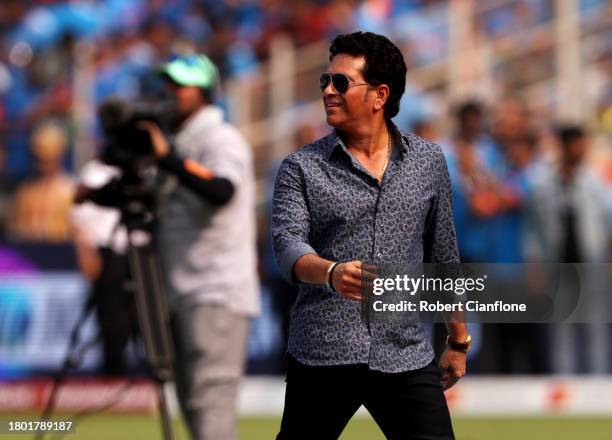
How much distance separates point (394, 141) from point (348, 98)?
0.22 m

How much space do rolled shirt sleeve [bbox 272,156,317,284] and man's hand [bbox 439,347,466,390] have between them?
63 centimetres

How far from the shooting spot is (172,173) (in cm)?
615

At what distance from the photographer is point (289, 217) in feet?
13.7

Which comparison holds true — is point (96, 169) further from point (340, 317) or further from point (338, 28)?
point (340, 317)

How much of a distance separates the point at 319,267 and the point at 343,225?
1.00ft

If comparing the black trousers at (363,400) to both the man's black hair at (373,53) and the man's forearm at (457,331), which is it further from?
the man's black hair at (373,53)

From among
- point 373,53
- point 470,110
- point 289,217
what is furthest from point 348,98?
point 470,110

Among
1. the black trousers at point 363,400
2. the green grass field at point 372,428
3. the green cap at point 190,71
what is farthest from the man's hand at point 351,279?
the green grass field at point 372,428

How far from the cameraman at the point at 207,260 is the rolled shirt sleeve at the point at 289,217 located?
2.17 metres

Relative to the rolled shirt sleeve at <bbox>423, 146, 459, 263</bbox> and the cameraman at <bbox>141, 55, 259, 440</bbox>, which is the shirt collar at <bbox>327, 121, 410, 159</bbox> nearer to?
the rolled shirt sleeve at <bbox>423, 146, 459, 263</bbox>

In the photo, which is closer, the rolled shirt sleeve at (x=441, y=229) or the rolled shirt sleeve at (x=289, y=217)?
the rolled shirt sleeve at (x=289, y=217)

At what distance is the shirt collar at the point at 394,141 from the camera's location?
429 cm

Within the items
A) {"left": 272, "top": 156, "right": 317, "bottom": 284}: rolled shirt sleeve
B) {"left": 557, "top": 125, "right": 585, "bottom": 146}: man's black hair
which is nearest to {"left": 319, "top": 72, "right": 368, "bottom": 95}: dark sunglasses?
{"left": 272, "top": 156, "right": 317, "bottom": 284}: rolled shirt sleeve

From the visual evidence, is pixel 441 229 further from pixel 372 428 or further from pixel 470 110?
pixel 470 110
